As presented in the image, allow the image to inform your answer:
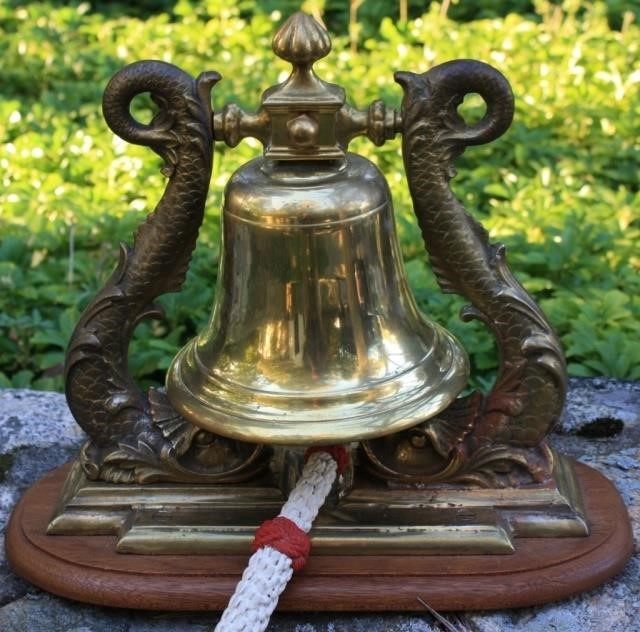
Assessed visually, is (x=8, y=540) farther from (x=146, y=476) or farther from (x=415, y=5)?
(x=415, y=5)

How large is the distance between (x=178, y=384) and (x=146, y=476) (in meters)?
0.18

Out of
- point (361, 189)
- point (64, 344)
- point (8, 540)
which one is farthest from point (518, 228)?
point (8, 540)

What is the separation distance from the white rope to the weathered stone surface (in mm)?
109

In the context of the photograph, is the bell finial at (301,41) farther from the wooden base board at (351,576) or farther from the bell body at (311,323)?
the wooden base board at (351,576)

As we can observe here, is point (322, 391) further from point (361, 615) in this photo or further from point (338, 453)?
point (361, 615)

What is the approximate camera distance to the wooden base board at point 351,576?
68.9 inches

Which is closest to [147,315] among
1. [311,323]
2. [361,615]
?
[311,323]

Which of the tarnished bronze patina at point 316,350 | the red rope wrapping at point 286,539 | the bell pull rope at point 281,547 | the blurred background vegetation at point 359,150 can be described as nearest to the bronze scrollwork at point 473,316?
the tarnished bronze patina at point 316,350

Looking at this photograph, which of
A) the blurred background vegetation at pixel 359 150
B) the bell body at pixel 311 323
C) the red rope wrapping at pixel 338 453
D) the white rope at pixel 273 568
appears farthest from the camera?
the blurred background vegetation at pixel 359 150

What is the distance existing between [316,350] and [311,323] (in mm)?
39

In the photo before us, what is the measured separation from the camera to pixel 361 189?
1.77 metres

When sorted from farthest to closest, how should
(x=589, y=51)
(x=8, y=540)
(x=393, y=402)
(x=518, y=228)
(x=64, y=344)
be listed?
(x=589, y=51), (x=518, y=228), (x=64, y=344), (x=8, y=540), (x=393, y=402)

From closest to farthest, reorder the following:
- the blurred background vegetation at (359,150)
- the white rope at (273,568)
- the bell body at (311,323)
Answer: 1. the white rope at (273,568)
2. the bell body at (311,323)
3. the blurred background vegetation at (359,150)

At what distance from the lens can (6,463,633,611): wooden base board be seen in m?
1.75
